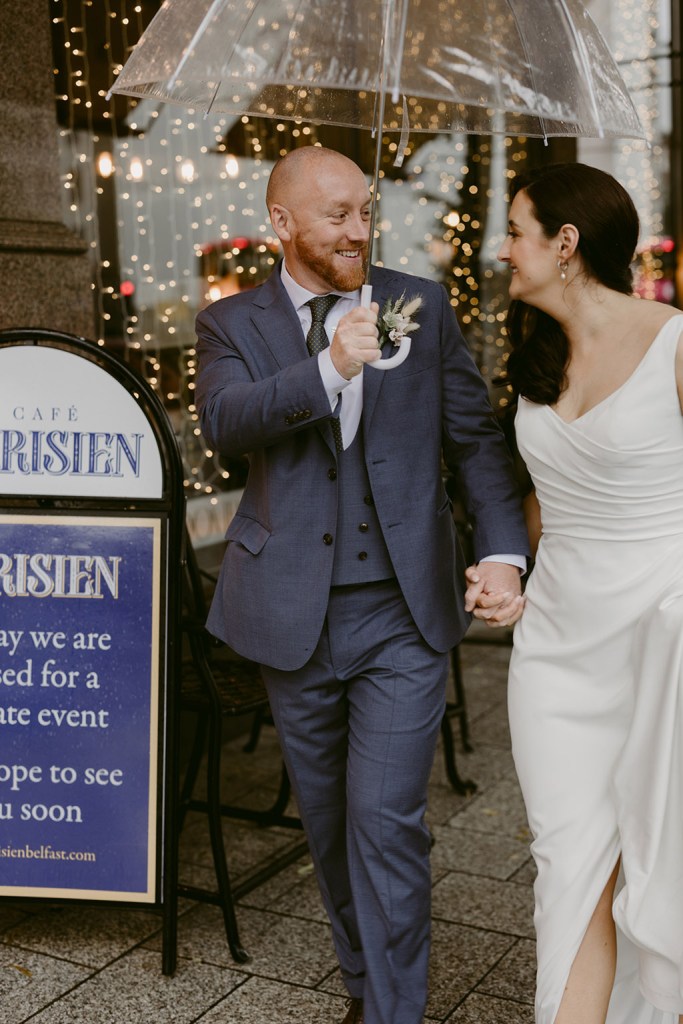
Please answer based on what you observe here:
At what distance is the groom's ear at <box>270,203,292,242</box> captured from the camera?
9.93 ft

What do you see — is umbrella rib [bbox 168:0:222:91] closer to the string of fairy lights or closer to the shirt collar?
the shirt collar

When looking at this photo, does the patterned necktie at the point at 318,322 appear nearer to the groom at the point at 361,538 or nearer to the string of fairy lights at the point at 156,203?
the groom at the point at 361,538

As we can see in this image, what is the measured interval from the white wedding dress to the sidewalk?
0.77 m

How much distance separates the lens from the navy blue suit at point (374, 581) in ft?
9.81

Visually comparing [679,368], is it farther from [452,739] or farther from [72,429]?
[452,739]

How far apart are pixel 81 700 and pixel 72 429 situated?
0.80 m

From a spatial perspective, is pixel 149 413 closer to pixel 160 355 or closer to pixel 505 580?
pixel 505 580

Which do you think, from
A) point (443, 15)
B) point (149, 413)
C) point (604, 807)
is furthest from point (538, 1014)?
point (443, 15)

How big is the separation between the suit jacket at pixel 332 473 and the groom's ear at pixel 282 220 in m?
0.14

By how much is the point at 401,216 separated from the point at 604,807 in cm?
524

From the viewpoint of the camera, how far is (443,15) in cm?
281

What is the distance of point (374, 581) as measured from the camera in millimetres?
3049

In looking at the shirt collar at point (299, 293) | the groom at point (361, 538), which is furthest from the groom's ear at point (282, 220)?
the shirt collar at point (299, 293)

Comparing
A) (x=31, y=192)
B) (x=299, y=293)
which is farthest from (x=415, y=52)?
(x=31, y=192)
